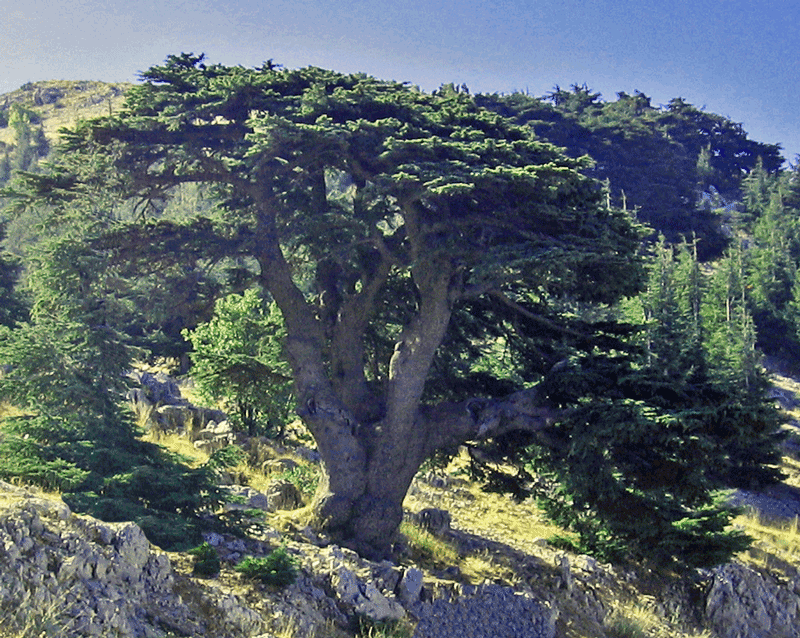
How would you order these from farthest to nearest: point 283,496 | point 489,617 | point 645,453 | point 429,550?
point 283,496 < point 429,550 < point 645,453 < point 489,617

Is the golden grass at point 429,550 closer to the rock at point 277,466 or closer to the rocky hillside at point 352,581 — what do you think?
the rocky hillside at point 352,581

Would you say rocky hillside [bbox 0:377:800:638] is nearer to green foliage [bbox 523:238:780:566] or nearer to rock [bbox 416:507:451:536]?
rock [bbox 416:507:451:536]

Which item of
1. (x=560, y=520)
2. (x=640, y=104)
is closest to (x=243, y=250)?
(x=560, y=520)

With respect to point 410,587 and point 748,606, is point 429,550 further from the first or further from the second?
point 748,606

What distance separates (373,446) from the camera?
520 inches

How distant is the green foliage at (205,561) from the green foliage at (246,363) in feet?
15.3

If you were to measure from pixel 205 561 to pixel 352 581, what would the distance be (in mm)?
1933

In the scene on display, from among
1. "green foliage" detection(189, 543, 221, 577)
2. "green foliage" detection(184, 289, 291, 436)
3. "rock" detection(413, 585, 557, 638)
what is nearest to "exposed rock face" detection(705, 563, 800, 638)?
"rock" detection(413, 585, 557, 638)

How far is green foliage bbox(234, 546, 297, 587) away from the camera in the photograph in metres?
9.48

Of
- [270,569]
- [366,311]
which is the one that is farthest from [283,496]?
[270,569]

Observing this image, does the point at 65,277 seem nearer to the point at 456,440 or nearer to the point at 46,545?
the point at 46,545

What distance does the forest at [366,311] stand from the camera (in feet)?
36.3

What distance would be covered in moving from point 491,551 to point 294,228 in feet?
21.1

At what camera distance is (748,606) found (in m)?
14.7
